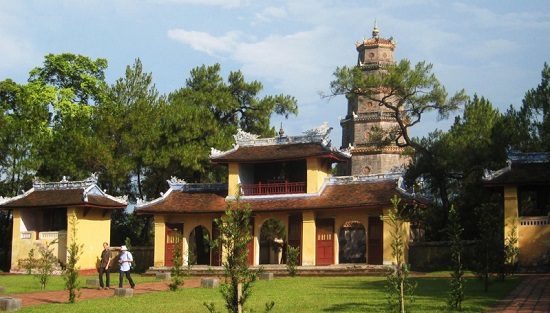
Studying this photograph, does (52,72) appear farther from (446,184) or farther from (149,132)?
(446,184)

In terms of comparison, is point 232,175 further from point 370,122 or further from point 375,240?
point 370,122

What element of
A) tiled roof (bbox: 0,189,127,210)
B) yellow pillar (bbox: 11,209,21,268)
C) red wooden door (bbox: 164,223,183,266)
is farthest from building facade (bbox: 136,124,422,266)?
yellow pillar (bbox: 11,209,21,268)

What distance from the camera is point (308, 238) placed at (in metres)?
34.9

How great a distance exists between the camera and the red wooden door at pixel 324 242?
34.7 metres

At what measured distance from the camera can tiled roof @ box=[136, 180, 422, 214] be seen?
33250 millimetres

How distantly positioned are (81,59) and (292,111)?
16.6 meters

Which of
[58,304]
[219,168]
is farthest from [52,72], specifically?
[58,304]

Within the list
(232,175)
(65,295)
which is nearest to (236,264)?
(65,295)

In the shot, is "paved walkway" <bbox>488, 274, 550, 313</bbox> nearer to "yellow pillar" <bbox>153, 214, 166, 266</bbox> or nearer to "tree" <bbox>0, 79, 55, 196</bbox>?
"yellow pillar" <bbox>153, 214, 166, 266</bbox>

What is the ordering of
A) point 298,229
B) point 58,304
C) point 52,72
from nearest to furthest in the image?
point 58,304 → point 298,229 → point 52,72

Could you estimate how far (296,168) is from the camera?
37.7 meters

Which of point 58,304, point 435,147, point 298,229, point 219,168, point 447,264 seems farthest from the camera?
point 219,168

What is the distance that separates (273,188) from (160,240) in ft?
21.3

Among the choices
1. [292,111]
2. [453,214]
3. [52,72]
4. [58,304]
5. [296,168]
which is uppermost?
[52,72]
